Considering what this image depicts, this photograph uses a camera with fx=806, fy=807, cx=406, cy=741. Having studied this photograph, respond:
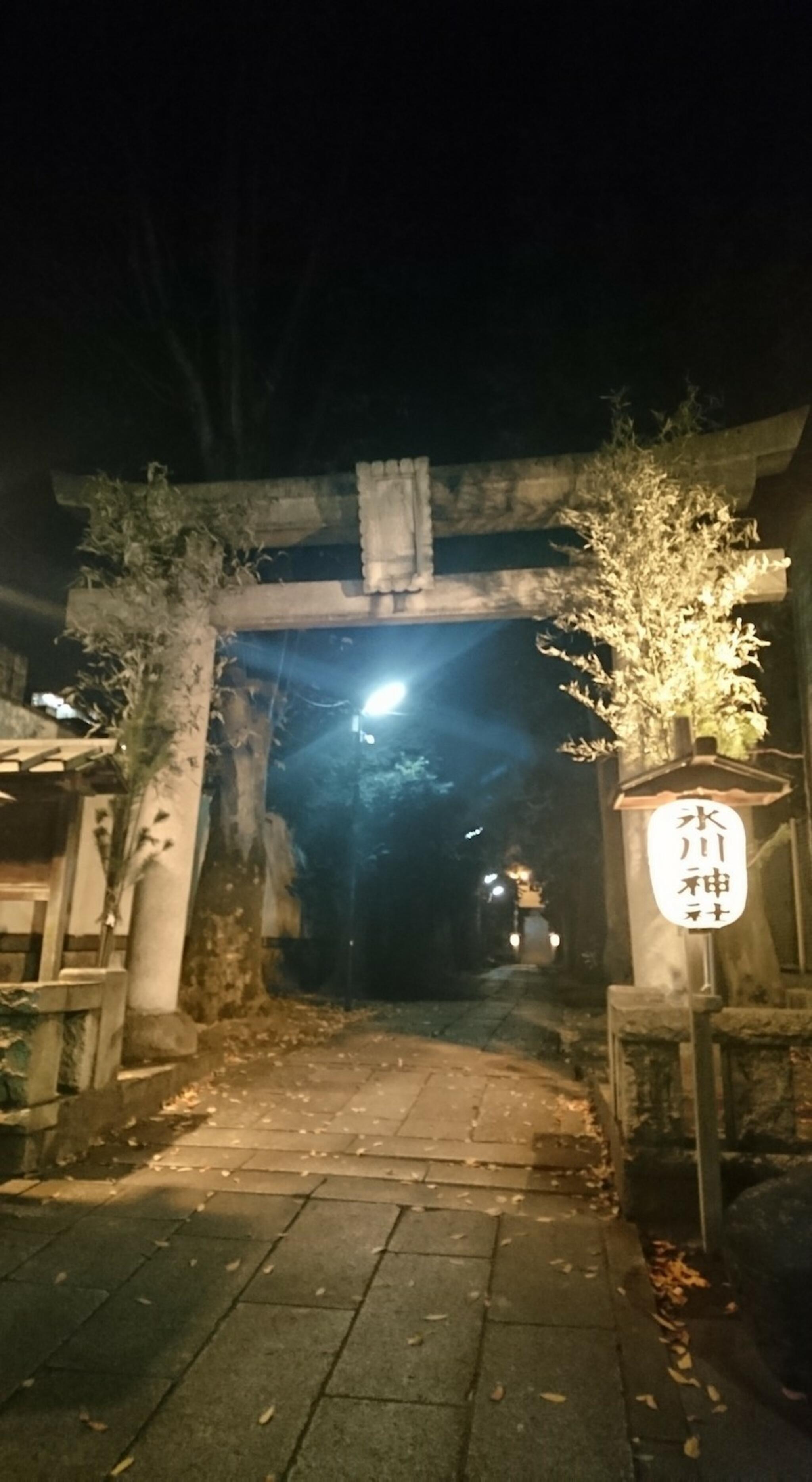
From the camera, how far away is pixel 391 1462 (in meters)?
3.05

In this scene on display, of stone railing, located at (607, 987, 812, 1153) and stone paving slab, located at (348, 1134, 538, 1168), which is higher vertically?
stone railing, located at (607, 987, 812, 1153)

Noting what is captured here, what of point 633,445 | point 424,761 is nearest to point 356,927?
point 424,761

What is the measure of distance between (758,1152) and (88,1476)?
4136 millimetres

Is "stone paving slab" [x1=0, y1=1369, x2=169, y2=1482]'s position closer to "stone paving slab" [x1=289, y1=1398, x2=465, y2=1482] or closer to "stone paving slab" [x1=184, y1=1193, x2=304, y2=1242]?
"stone paving slab" [x1=289, y1=1398, x2=465, y2=1482]

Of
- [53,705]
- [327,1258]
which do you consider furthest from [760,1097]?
[53,705]

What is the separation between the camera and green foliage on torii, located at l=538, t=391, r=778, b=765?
789 centimetres

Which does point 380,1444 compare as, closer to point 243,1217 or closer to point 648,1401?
point 648,1401

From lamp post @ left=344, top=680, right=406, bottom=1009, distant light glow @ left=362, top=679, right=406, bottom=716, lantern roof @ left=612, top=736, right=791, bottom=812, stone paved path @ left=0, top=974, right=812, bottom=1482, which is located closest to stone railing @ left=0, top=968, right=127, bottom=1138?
stone paved path @ left=0, top=974, right=812, bottom=1482

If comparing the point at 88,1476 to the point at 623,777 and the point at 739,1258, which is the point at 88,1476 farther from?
the point at 623,777

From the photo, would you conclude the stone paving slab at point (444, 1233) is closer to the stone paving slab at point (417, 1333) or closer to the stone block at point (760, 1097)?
the stone paving slab at point (417, 1333)

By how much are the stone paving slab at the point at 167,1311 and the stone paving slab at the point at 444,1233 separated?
902 mm

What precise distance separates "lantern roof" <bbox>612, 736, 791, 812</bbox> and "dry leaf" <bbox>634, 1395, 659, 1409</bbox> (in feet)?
10.9

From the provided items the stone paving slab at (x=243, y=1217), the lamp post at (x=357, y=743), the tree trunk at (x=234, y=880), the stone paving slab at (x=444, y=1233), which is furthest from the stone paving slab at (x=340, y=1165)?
the lamp post at (x=357, y=743)

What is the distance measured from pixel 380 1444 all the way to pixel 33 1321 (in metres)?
1.97
